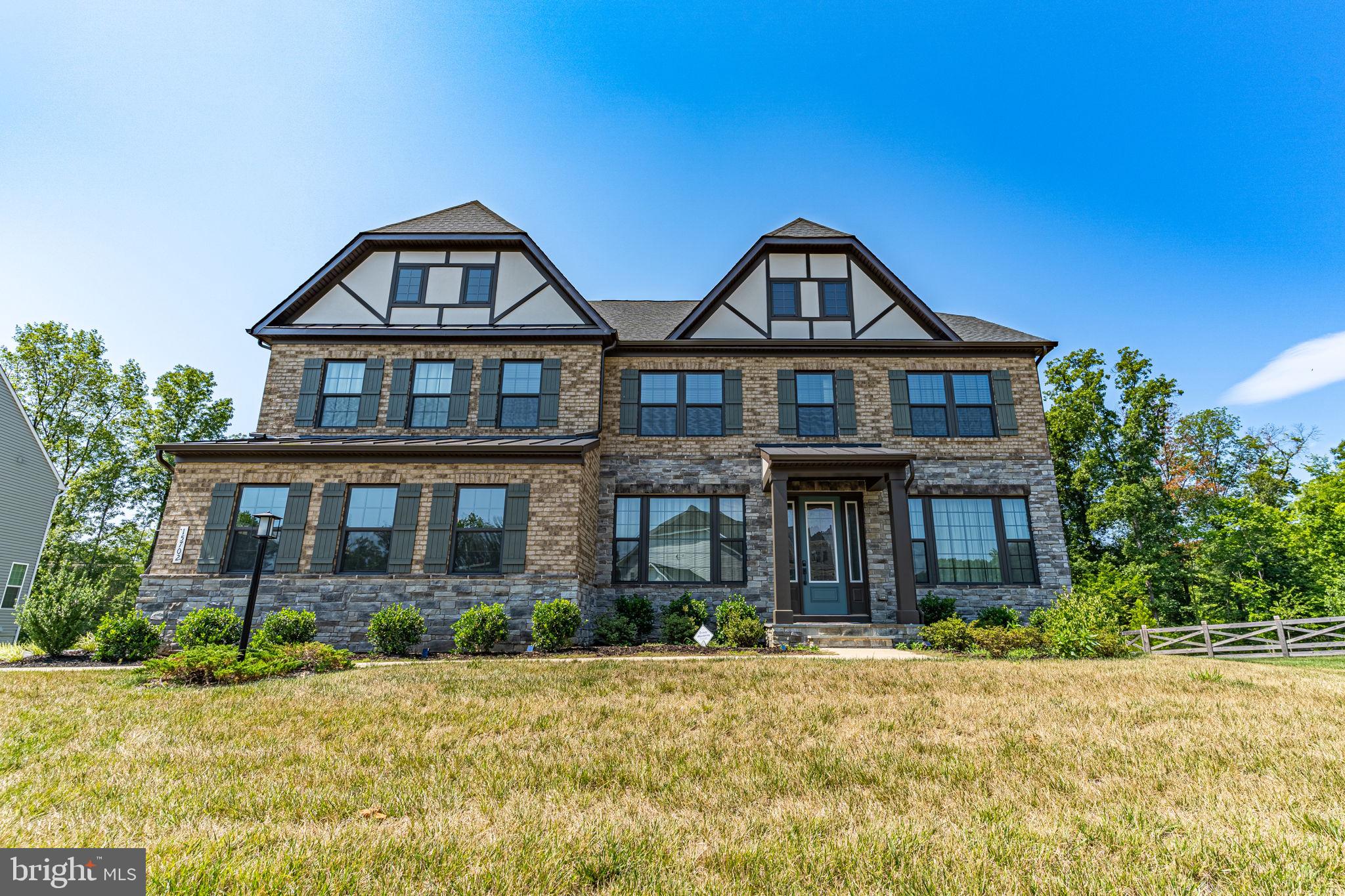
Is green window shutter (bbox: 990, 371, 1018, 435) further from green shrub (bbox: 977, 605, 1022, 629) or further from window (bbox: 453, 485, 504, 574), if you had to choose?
window (bbox: 453, 485, 504, 574)

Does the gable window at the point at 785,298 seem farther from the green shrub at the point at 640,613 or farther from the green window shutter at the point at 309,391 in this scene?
the green window shutter at the point at 309,391

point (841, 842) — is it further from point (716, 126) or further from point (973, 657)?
point (716, 126)

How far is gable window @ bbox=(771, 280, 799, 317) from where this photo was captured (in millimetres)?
16828

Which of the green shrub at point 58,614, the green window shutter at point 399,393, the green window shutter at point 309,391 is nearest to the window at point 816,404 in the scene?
the green window shutter at point 399,393

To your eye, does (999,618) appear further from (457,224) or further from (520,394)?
(457,224)

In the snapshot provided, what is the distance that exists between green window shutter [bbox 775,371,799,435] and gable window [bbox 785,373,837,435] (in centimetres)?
12

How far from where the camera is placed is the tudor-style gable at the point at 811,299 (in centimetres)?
1666

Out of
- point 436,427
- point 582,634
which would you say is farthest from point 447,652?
point 436,427

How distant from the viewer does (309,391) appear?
15.8 meters

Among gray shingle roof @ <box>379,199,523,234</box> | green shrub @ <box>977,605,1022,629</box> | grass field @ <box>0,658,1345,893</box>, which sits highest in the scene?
gray shingle roof @ <box>379,199,523,234</box>

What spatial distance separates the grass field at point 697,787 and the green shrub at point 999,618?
6.78 m

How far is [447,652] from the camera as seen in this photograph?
12.3 metres

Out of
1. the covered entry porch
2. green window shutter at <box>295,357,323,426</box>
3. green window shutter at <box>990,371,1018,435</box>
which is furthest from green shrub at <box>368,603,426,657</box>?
green window shutter at <box>990,371,1018,435</box>

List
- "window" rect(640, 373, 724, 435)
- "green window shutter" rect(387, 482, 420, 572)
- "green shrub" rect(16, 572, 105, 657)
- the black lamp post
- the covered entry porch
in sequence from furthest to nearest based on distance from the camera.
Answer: "window" rect(640, 373, 724, 435) < the covered entry porch < "green window shutter" rect(387, 482, 420, 572) < "green shrub" rect(16, 572, 105, 657) < the black lamp post
